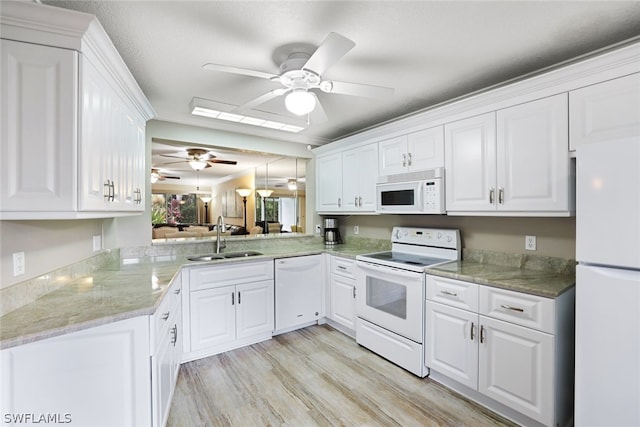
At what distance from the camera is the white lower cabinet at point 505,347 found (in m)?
1.70

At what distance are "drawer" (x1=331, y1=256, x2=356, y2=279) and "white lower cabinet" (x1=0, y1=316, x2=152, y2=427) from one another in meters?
2.04

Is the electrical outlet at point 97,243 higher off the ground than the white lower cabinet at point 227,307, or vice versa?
the electrical outlet at point 97,243

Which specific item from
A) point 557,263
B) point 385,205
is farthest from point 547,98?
point 385,205

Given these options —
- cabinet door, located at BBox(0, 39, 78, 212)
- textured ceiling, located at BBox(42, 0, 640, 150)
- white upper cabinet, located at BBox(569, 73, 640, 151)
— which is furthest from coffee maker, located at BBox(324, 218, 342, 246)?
cabinet door, located at BBox(0, 39, 78, 212)

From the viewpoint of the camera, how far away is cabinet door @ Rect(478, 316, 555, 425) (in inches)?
67.1

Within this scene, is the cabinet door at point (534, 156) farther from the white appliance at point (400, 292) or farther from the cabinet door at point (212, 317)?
the cabinet door at point (212, 317)

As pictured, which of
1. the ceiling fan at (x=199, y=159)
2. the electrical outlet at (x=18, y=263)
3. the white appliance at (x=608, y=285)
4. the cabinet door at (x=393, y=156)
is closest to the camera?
the white appliance at (x=608, y=285)

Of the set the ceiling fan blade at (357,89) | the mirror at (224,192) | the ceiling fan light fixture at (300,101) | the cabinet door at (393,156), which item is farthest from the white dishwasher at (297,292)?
the ceiling fan blade at (357,89)

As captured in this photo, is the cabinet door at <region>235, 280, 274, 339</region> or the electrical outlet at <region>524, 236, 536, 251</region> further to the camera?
the cabinet door at <region>235, 280, 274, 339</region>

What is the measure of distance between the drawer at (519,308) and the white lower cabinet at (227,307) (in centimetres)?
199

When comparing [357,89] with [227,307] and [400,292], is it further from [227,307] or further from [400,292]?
[227,307]

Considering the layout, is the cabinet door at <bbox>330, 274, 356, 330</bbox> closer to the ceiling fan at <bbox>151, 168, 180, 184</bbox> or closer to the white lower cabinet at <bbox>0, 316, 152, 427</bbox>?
the white lower cabinet at <bbox>0, 316, 152, 427</bbox>

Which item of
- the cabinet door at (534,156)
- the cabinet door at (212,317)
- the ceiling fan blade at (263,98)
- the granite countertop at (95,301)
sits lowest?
the cabinet door at (212,317)

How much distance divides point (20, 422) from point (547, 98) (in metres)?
3.23
